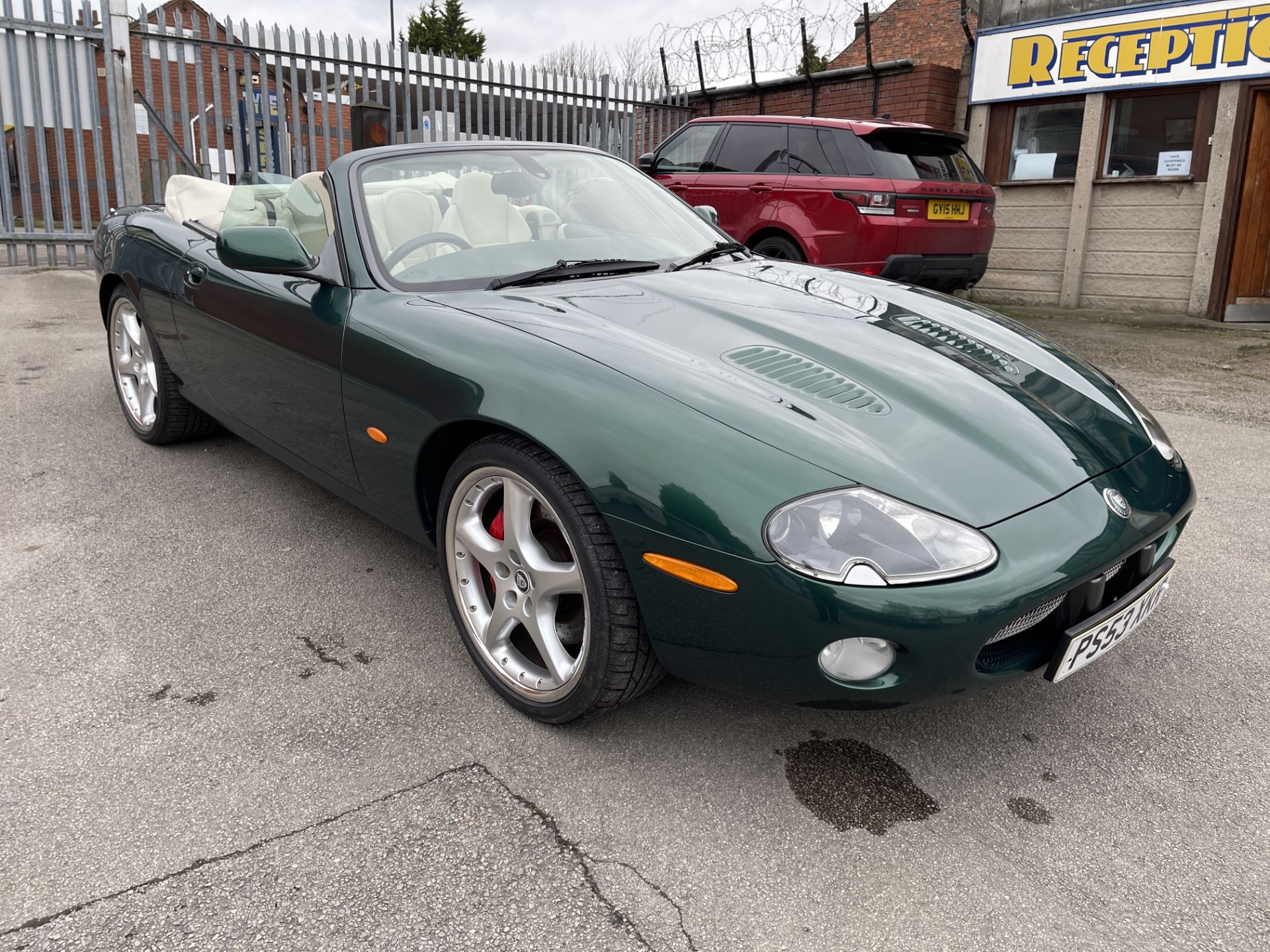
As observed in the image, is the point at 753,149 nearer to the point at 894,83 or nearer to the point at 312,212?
the point at 894,83

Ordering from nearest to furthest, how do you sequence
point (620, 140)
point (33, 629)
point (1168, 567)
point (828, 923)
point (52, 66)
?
1. point (828, 923)
2. point (1168, 567)
3. point (33, 629)
4. point (52, 66)
5. point (620, 140)

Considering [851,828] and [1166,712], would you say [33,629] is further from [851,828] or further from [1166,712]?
[1166,712]

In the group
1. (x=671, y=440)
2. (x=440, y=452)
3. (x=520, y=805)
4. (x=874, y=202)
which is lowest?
(x=520, y=805)

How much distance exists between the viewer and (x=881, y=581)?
1.77 m

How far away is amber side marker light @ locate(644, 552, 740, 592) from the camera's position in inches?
72.9

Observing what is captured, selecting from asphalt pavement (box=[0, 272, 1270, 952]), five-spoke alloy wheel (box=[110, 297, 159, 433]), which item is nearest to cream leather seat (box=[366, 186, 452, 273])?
asphalt pavement (box=[0, 272, 1270, 952])

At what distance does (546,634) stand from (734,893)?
74 cm

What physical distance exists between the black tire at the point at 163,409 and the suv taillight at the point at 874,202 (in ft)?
16.5

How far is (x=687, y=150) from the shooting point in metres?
8.68

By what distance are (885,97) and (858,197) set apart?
5106mm

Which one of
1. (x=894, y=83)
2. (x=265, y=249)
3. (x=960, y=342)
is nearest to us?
(x=960, y=342)

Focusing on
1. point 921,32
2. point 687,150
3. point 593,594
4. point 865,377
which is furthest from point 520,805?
point 921,32

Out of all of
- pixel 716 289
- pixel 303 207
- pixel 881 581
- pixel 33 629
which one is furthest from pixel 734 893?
pixel 303 207

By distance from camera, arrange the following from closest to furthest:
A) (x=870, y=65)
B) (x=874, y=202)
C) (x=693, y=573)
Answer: (x=693, y=573)
(x=874, y=202)
(x=870, y=65)
